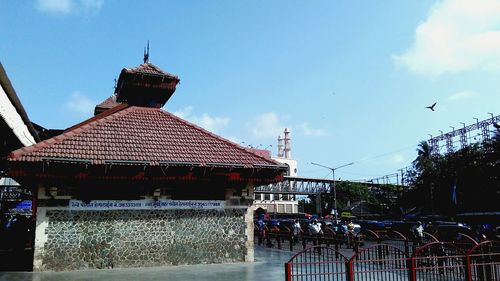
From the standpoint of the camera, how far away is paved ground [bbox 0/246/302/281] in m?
12.0

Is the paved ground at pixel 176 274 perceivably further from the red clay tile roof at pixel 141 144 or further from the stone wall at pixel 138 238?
the red clay tile roof at pixel 141 144

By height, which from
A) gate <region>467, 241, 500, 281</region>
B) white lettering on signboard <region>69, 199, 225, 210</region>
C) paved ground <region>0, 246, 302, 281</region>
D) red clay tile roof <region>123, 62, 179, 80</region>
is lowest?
paved ground <region>0, 246, 302, 281</region>

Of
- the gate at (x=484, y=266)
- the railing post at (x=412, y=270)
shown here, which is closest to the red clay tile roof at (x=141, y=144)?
the railing post at (x=412, y=270)

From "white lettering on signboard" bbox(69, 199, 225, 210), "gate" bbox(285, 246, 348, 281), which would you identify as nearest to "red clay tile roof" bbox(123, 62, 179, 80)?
"white lettering on signboard" bbox(69, 199, 225, 210)

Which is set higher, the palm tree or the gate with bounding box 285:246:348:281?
the palm tree

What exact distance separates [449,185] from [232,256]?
4783cm

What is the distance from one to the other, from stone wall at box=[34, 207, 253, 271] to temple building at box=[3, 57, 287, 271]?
31 mm

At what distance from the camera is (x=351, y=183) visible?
294ft

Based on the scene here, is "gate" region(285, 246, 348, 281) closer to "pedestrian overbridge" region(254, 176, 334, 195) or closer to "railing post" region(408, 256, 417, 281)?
"railing post" region(408, 256, 417, 281)

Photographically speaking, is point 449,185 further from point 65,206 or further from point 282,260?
point 65,206

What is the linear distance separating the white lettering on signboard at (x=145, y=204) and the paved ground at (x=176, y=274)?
2.03 meters

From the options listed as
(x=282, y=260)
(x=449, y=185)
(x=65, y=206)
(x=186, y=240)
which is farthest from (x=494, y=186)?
(x=65, y=206)

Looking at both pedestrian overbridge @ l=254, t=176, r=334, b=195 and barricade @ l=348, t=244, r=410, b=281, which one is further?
pedestrian overbridge @ l=254, t=176, r=334, b=195

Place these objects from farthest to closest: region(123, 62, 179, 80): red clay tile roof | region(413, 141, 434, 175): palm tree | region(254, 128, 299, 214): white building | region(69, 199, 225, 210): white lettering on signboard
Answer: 1. region(254, 128, 299, 214): white building
2. region(413, 141, 434, 175): palm tree
3. region(123, 62, 179, 80): red clay tile roof
4. region(69, 199, 225, 210): white lettering on signboard
